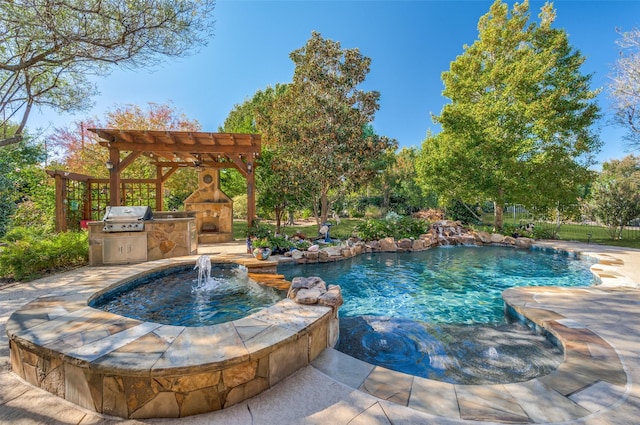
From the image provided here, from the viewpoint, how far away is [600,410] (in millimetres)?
2039

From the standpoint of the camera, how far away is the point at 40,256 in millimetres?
5391

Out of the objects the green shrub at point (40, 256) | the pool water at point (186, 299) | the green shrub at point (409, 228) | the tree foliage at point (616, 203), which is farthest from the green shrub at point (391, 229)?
the green shrub at point (40, 256)

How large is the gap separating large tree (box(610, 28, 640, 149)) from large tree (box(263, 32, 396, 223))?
713 centimetres

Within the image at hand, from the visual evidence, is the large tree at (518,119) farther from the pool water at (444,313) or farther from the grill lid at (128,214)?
the grill lid at (128,214)

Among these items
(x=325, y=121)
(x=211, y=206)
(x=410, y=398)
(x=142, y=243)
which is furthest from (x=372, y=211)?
(x=410, y=398)

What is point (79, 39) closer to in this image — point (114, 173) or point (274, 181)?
point (114, 173)

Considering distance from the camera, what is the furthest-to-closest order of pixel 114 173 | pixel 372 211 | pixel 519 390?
pixel 372 211
pixel 114 173
pixel 519 390

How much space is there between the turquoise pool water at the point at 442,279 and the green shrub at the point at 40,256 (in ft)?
15.4

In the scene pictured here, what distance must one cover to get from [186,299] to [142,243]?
2.82 m

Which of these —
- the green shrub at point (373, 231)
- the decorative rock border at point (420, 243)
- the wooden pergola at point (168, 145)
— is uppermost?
the wooden pergola at point (168, 145)

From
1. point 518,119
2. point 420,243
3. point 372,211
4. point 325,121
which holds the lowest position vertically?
point 420,243

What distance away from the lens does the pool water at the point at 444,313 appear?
308cm

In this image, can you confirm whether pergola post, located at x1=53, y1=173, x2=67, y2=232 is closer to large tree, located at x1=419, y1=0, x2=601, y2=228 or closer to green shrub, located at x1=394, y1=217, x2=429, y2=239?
green shrub, located at x1=394, y1=217, x2=429, y2=239

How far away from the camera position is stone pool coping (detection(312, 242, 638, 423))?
2.02 m
